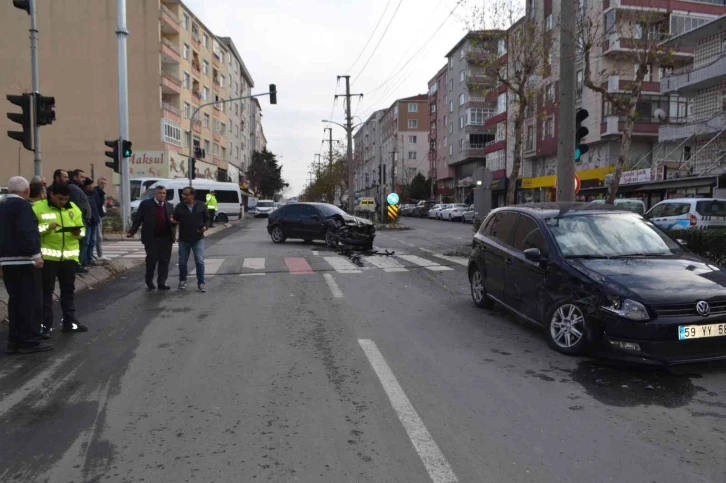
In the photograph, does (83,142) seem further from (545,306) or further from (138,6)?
(545,306)

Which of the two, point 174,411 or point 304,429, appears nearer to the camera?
point 304,429

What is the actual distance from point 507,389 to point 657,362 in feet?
4.80

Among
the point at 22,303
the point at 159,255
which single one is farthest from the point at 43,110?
the point at 22,303

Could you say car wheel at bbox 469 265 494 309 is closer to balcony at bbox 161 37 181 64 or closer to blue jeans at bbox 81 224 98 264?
blue jeans at bbox 81 224 98 264

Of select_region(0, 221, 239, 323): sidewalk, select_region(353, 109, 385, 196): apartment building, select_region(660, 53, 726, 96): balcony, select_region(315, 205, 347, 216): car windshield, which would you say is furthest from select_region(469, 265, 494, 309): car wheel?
select_region(353, 109, 385, 196): apartment building

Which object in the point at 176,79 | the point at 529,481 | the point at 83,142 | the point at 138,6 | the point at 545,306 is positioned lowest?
the point at 529,481

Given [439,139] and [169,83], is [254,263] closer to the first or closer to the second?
[169,83]

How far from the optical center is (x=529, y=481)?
3.32 meters

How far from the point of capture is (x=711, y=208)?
54.7 feet

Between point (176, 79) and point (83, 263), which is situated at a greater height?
point (176, 79)

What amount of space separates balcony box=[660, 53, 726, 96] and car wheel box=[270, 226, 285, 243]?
74.2ft

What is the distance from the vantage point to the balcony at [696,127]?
28017 mm

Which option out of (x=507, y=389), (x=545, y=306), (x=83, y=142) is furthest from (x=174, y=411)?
(x=83, y=142)

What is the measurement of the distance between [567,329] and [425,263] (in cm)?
838
